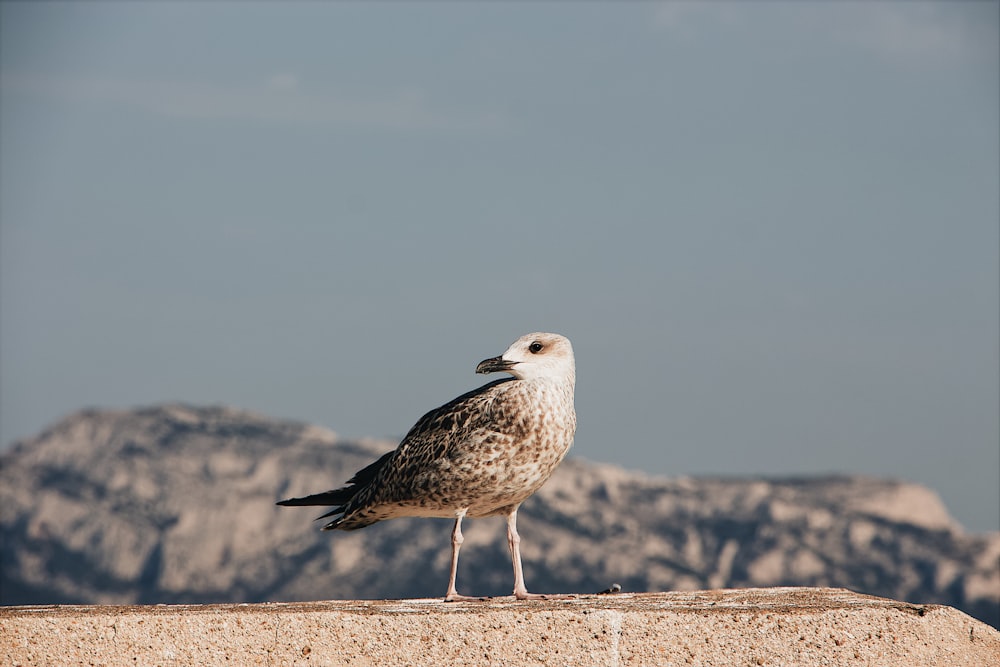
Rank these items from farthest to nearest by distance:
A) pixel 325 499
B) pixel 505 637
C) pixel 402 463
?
pixel 325 499 → pixel 402 463 → pixel 505 637

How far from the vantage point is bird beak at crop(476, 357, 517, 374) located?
467 inches

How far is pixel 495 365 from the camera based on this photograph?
38.9 feet

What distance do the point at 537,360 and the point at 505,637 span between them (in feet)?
10.3

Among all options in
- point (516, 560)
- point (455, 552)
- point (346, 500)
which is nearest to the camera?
point (455, 552)

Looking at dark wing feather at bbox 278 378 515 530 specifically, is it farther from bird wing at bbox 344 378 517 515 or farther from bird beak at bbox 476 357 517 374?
bird beak at bbox 476 357 517 374

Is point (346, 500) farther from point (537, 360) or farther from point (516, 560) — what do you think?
point (537, 360)

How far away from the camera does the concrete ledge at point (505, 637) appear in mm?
9266

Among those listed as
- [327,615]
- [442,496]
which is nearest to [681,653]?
[327,615]

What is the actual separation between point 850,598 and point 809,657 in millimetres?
1849

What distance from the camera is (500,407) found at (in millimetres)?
11727

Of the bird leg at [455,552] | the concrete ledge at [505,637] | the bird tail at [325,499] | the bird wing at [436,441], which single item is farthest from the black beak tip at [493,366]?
the concrete ledge at [505,637]

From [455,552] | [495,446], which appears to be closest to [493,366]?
[495,446]

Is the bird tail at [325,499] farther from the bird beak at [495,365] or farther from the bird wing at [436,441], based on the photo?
the bird beak at [495,365]

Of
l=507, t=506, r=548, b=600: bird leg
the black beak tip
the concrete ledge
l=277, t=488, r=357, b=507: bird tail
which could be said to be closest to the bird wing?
the black beak tip
